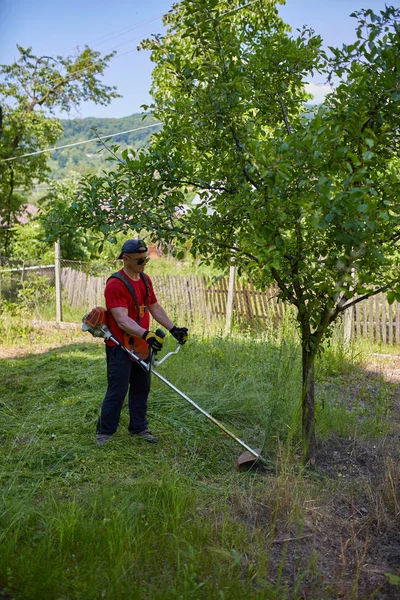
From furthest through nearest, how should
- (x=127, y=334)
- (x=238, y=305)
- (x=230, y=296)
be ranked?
(x=238, y=305)
(x=230, y=296)
(x=127, y=334)

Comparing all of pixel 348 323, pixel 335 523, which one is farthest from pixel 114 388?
pixel 348 323

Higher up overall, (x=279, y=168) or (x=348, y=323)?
(x=279, y=168)

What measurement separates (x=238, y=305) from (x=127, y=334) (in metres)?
6.29

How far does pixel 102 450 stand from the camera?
4801mm

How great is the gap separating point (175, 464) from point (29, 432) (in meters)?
1.61

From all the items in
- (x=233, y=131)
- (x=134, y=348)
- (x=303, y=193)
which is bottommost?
(x=134, y=348)

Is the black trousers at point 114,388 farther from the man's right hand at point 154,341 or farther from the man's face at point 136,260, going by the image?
the man's face at point 136,260

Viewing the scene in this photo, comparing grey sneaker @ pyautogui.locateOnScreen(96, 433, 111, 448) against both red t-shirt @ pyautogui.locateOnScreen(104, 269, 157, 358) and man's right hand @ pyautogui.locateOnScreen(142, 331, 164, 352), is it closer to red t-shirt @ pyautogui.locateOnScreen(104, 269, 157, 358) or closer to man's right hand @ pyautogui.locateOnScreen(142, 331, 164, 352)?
red t-shirt @ pyautogui.locateOnScreen(104, 269, 157, 358)

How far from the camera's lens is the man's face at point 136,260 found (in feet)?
16.3

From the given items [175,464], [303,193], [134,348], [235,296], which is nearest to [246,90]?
[303,193]

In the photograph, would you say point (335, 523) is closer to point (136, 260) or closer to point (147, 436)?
point (147, 436)

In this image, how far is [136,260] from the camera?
5.00 metres

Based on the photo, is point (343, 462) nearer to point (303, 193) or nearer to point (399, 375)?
point (303, 193)

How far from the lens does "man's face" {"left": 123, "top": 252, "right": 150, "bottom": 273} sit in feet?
16.3
